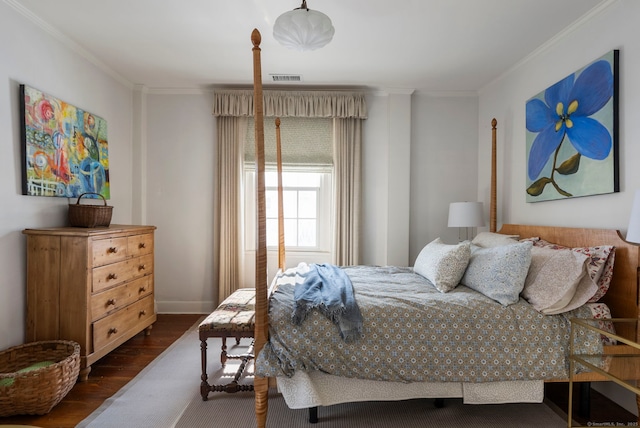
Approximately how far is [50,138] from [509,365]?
3.55 m

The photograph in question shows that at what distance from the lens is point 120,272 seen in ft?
9.43

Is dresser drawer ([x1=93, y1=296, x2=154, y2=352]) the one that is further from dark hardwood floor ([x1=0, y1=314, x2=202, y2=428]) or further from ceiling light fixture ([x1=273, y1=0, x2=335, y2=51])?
ceiling light fixture ([x1=273, y1=0, x2=335, y2=51])

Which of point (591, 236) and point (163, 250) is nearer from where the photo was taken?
point (591, 236)

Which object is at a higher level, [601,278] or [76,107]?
[76,107]

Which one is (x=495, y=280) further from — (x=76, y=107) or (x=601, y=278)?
(x=76, y=107)

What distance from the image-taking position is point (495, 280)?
2104mm

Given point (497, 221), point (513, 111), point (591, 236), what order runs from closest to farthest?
point (591, 236)
point (513, 111)
point (497, 221)

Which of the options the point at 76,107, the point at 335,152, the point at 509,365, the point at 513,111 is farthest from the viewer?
the point at 335,152

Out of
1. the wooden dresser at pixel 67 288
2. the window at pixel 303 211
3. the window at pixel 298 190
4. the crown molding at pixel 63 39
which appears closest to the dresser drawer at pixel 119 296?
the wooden dresser at pixel 67 288

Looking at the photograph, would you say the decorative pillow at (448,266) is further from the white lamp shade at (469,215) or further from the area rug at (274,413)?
the white lamp shade at (469,215)

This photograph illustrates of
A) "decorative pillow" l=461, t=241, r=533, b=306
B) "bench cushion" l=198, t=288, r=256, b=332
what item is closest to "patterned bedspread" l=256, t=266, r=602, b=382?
"decorative pillow" l=461, t=241, r=533, b=306

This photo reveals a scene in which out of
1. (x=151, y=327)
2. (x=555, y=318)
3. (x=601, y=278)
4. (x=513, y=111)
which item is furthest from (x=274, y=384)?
(x=513, y=111)

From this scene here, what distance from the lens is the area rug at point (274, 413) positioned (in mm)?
2025

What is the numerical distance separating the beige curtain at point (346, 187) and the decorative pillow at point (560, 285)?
84.0 inches
